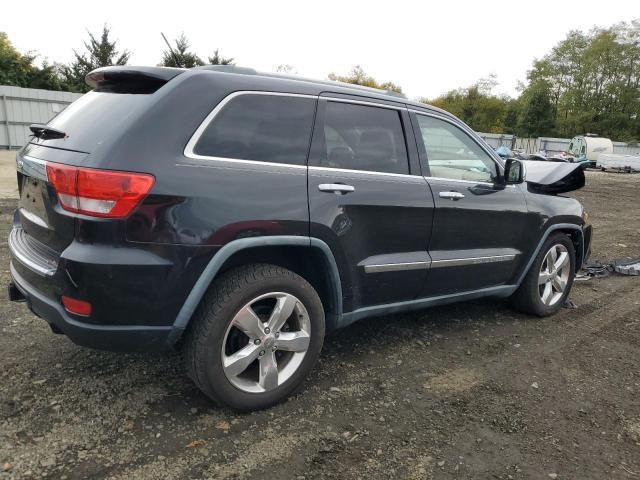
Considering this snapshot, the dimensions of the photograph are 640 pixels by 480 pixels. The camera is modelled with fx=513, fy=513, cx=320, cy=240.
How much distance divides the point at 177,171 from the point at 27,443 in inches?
59.7

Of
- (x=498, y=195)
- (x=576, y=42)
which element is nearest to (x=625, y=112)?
(x=576, y=42)

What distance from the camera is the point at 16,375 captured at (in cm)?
313

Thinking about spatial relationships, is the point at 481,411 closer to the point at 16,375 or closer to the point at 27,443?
the point at 27,443

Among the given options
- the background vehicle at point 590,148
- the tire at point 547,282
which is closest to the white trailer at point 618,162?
the background vehicle at point 590,148

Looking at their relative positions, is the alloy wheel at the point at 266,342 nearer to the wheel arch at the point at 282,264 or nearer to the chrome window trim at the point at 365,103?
the wheel arch at the point at 282,264

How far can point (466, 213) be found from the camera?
12.5 feet

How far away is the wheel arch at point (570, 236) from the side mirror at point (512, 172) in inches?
27.4

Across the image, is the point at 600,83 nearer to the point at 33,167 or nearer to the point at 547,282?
the point at 547,282

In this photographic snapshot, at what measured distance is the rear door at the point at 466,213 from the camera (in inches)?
145

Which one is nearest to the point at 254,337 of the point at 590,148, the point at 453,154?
the point at 453,154

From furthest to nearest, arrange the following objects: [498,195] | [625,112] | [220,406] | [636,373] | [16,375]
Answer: [625,112]
[498,195]
[636,373]
[16,375]
[220,406]

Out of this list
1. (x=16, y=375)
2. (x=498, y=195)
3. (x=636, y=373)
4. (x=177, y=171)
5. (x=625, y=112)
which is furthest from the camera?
(x=625, y=112)

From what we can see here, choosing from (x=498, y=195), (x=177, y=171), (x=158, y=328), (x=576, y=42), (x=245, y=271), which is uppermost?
(x=576, y=42)

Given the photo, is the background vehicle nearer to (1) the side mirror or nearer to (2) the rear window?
(1) the side mirror
